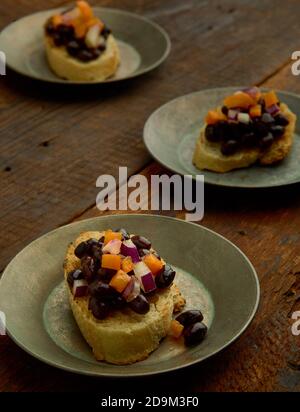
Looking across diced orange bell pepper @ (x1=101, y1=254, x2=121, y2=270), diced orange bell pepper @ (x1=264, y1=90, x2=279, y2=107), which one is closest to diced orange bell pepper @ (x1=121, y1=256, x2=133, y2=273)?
diced orange bell pepper @ (x1=101, y1=254, x2=121, y2=270)

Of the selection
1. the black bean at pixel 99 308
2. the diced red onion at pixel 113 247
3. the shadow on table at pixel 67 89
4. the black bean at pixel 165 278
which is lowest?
the shadow on table at pixel 67 89

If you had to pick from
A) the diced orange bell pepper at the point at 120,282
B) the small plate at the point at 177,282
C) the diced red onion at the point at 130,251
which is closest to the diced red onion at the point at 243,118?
the small plate at the point at 177,282

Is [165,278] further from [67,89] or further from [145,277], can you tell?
[67,89]

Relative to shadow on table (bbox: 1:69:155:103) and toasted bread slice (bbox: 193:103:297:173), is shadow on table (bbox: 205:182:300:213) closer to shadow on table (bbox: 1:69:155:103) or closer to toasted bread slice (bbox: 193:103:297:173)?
toasted bread slice (bbox: 193:103:297:173)

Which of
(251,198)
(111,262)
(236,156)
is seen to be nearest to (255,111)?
(236,156)

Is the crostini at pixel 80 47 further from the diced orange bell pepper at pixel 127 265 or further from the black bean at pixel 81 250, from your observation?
the diced orange bell pepper at pixel 127 265
